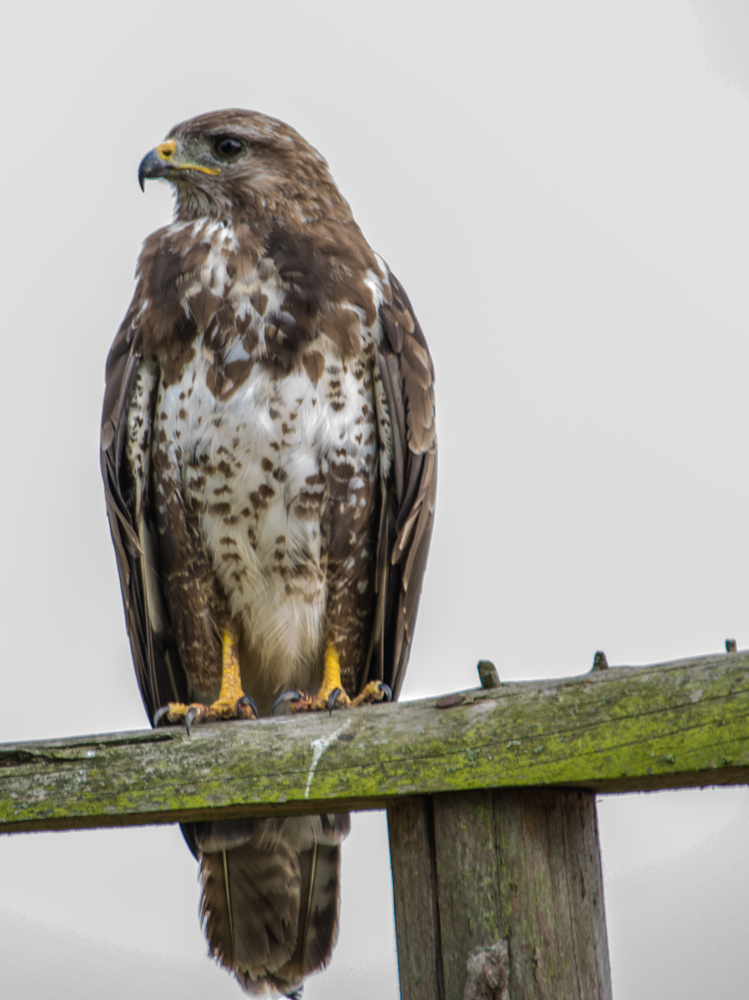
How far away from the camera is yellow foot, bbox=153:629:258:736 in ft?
10.3

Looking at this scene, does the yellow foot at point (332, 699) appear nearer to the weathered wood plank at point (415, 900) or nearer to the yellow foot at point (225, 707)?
the yellow foot at point (225, 707)

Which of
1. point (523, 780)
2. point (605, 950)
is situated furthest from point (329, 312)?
point (605, 950)

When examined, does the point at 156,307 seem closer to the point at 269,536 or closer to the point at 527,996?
the point at 269,536

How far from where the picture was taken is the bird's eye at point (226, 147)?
147 inches

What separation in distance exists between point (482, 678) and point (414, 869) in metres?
0.36

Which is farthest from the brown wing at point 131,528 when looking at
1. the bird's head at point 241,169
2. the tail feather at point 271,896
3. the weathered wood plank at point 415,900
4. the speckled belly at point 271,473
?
the weathered wood plank at point 415,900

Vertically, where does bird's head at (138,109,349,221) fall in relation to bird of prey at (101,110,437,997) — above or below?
above

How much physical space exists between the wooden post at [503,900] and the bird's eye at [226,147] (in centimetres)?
253

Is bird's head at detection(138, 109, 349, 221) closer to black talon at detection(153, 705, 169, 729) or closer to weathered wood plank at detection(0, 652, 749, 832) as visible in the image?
A: black talon at detection(153, 705, 169, 729)

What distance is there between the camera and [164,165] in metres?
3.76

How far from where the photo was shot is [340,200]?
12.4 feet

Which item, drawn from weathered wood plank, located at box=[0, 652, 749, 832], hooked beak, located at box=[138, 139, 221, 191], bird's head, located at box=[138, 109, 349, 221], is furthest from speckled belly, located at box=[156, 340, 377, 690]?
weathered wood plank, located at box=[0, 652, 749, 832]

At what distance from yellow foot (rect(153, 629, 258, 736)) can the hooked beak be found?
1.66 metres

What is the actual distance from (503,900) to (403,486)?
185 cm
